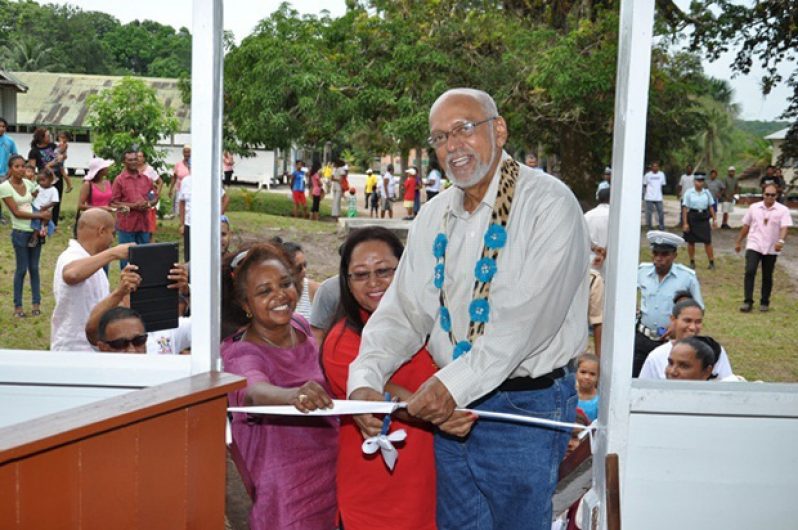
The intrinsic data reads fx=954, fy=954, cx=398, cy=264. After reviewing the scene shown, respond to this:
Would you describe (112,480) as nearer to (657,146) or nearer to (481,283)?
(481,283)

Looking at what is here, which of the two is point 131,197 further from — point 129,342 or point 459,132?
point 459,132

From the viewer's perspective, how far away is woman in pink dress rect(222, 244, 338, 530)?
9.66 ft

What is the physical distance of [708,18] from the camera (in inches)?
642

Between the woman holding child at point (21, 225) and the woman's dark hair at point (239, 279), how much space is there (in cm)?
670

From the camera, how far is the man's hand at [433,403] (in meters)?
2.67

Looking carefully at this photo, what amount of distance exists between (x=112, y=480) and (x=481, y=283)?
1.15 metres

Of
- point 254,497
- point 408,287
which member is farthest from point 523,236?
point 254,497

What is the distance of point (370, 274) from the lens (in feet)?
10.4

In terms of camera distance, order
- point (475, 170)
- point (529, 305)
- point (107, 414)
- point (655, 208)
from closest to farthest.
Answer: point (107, 414)
point (529, 305)
point (475, 170)
point (655, 208)

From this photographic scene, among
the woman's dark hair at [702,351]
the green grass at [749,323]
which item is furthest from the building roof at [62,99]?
the woman's dark hair at [702,351]

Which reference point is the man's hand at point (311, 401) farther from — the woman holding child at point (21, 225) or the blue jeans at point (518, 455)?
the woman holding child at point (21, 225)

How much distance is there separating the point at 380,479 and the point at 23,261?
7971 millimetres

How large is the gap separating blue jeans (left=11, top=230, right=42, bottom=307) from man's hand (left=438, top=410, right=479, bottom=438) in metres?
7.93

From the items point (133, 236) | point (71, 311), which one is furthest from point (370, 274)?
point (133, 236)
